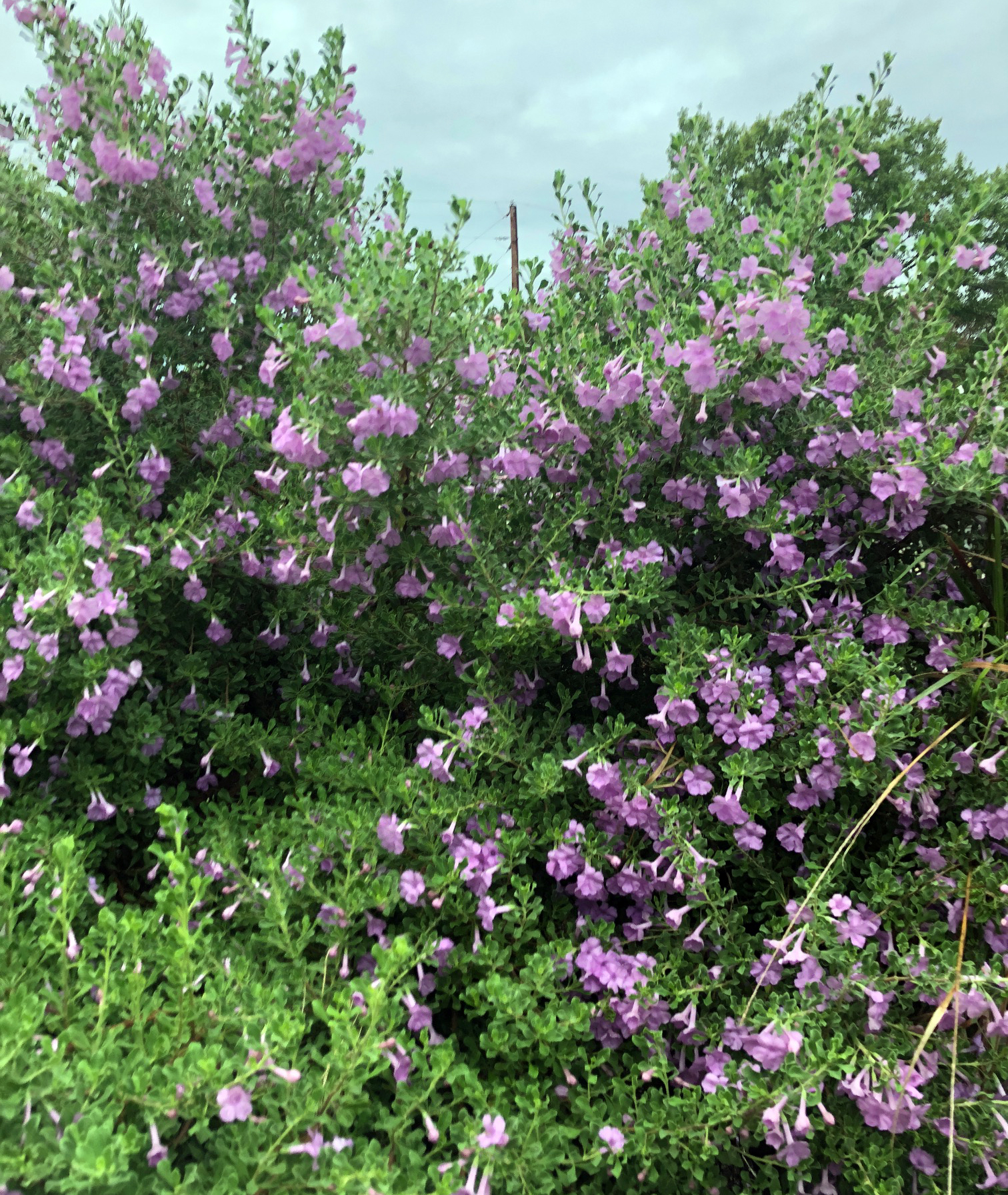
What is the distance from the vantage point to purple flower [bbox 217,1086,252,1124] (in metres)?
1.19

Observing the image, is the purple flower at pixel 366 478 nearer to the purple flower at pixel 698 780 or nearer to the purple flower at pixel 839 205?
the purple flower at pixel 698 780

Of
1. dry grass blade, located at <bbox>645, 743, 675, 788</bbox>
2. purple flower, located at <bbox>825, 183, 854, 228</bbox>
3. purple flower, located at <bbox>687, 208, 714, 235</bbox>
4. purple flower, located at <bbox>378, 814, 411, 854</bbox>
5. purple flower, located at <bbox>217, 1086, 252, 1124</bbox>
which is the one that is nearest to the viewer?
purple flower, located at <bbox>217, 1086, 252, 1124</bbox>

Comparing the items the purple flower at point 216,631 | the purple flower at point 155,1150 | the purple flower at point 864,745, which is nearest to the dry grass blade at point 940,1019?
the purple flower at point 864,745

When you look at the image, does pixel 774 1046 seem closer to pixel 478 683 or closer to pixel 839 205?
pixel 478 683

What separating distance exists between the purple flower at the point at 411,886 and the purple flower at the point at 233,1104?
597 mm

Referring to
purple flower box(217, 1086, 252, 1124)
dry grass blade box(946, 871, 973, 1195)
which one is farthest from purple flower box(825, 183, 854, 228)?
purple flower box(217, 1086, 252, 1124)

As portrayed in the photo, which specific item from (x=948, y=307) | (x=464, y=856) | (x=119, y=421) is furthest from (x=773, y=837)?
(x=119, y=421)

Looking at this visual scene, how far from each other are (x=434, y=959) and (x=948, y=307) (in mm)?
2497

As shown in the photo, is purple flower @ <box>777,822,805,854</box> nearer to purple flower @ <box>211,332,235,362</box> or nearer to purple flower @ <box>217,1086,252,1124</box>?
purple flower @ <box>217,1086,252,1124</box>

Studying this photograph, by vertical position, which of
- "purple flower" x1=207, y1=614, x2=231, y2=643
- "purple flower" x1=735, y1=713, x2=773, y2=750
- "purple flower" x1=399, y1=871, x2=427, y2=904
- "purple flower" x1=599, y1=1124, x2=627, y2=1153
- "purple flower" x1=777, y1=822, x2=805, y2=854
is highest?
"purple flower" x1=207, y1=614, x2=231, y2=643

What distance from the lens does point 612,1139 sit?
5.21 feet

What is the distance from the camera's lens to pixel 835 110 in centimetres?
247

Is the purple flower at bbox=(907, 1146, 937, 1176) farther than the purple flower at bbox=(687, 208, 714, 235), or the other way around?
the purple flower at bbox=(687, 208, 714, 235)

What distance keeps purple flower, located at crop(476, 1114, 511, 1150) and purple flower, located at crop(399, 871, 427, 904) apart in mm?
498
